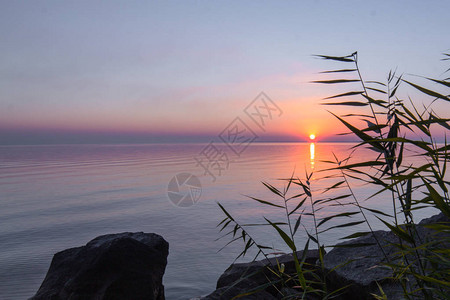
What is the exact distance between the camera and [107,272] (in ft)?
16.0

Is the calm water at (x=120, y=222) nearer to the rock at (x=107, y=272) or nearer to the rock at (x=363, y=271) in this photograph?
the rock at (x=107, y=272)

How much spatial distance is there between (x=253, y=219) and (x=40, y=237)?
23.2 ft

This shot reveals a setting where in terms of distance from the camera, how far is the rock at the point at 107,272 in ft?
15.8

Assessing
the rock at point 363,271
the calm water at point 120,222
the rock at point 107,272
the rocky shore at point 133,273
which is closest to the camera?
the rock at point 363,271

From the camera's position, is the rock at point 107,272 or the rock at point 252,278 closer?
the rock at point 252,278

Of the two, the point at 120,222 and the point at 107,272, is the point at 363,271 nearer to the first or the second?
the point at 107,272

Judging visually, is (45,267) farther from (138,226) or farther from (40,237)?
(138,226)

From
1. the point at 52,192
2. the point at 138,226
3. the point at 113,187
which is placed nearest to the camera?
the point at 138,226

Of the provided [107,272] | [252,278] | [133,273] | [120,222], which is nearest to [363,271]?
[252,278]

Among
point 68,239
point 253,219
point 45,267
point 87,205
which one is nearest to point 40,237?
point 68,239

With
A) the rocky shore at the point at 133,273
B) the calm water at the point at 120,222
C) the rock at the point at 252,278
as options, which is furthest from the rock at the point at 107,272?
the calm water at the point at 120,222

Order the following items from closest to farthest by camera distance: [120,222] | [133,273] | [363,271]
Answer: [363,271] → [133,273] → [120,222]

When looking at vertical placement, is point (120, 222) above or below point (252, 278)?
below

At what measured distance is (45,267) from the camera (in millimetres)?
9086
